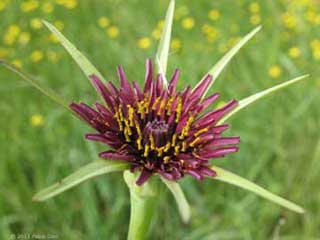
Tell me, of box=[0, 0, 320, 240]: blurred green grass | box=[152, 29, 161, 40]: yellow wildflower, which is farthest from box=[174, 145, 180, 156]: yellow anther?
box=[152, 29, 161, 40]: yellow wildflower

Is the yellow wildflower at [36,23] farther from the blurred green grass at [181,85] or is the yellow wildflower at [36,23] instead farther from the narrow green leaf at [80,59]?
the narrow green leaf at [80,59]

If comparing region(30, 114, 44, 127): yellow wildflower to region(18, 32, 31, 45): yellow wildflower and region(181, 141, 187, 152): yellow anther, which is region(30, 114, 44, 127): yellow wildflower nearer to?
region(18, 32, 31, 45): yellow wildflower

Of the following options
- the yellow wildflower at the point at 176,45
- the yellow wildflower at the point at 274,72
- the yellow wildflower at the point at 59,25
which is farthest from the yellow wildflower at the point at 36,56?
the yellow wildflower at the point at 274,72

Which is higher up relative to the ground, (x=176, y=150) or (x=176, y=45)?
(x=176, y=45)

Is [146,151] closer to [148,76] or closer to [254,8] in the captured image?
[148,76]

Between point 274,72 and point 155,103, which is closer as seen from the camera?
point 155,103

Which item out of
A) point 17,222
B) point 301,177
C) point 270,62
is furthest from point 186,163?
point 270,62

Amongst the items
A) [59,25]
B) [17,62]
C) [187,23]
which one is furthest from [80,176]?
[187,23]
